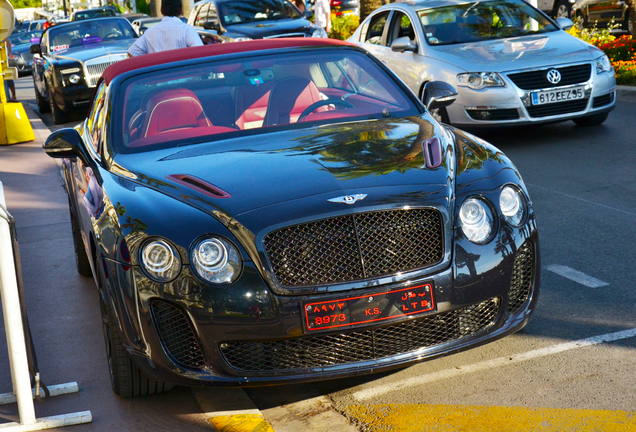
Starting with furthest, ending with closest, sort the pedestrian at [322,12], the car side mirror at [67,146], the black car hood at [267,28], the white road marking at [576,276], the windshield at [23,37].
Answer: the windshield at [23,37] → the pedestrian at [322,12] → the black car hood at [267,28] → the white road marking at [576,276] → the car side mirror at [67,146]

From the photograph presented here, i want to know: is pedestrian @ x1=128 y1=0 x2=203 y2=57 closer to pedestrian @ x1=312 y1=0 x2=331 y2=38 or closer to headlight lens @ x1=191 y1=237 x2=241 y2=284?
headlight lens @ x1=191 y1=237 x2=241 y2=284

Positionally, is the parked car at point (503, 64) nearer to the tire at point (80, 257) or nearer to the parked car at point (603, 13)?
the tire at point (80, 257)

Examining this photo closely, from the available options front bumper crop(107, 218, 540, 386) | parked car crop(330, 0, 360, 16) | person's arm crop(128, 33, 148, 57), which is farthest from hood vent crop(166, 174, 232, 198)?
parked car crop(330, 0, 360, 16)

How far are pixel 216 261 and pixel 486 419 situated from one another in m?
1.25

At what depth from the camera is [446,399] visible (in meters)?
3.52

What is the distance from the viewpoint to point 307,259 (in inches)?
125

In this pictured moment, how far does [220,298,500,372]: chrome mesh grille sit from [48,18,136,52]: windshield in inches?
480

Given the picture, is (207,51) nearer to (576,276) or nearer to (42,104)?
(576,276)

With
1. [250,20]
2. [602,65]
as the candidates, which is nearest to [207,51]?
[602,65]

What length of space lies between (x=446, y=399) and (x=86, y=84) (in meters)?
10.9

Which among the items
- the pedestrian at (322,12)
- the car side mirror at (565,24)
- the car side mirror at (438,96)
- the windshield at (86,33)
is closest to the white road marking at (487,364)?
the car side mirror at (438,96)

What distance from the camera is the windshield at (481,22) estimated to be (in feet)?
31.4

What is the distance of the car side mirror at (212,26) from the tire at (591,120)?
346 inches

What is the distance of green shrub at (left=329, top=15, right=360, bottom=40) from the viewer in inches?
879
